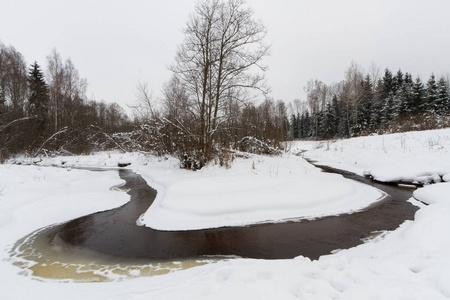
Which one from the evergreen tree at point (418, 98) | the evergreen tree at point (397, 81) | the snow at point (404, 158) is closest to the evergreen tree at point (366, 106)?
the evergreen tree at point (397, 81)

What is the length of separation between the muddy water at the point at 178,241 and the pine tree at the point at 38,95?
24444 mm

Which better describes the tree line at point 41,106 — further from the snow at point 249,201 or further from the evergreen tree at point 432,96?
the evergreen tree at point 432,96

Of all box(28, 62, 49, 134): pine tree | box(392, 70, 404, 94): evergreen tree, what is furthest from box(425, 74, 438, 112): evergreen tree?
box(28, 62, 49, 134): pine tree

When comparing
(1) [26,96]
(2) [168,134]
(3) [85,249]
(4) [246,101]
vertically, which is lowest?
(3) [85,249]

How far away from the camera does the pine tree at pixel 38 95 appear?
22547mm

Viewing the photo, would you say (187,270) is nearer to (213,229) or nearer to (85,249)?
(213,229)

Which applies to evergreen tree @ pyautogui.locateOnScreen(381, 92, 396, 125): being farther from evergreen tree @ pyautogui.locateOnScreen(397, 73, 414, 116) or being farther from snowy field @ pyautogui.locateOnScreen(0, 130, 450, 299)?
snowy field @ pyautogui.locateOnScreen(0, 130, 450, 299)

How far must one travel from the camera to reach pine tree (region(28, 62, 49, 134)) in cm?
2255

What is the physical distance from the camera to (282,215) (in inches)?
225

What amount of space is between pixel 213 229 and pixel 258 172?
485 centimetres

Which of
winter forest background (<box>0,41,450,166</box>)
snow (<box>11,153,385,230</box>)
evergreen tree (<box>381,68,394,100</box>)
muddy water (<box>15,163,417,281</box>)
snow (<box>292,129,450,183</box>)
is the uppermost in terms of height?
evergreen tree (<box>381,68,394,100</box>)

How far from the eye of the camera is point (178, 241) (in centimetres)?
450

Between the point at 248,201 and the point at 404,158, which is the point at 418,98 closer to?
the point at 404,158

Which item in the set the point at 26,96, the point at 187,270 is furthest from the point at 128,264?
the point at 26,96
